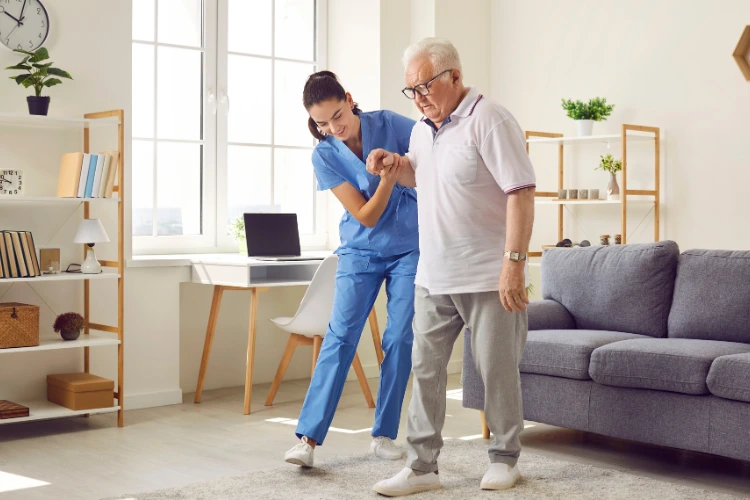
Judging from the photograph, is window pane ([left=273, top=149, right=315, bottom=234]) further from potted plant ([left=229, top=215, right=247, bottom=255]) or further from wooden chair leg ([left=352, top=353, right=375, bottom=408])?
wooden chair leg ([left=352, top=353, right=375, bottom=408])

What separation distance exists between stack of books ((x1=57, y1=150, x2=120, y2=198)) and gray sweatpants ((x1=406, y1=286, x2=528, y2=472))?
5.86 ft

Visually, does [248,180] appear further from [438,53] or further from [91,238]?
[438,53]

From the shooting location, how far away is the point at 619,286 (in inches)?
151

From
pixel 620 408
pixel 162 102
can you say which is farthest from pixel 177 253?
pixel 620 408

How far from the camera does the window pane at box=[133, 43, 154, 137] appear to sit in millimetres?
4920

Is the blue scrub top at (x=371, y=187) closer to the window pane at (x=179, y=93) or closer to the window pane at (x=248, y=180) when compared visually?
the window pane at (x=179, y=93)

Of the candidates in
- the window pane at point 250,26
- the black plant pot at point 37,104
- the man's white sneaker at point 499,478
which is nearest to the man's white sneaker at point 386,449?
the man's white sneaker at point 499,478

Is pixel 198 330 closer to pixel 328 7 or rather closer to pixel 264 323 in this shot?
pixel 264 323

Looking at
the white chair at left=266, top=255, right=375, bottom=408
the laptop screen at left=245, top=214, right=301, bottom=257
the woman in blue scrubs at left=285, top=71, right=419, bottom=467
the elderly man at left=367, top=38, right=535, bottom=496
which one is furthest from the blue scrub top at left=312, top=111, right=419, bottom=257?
the laptop screen at left=245, top=214, right=301, bottom=257

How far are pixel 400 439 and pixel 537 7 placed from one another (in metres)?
3.02

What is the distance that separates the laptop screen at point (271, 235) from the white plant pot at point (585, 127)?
1.63 metres

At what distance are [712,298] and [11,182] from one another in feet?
9.45

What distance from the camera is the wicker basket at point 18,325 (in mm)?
3809

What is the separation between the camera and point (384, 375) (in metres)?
3.32
